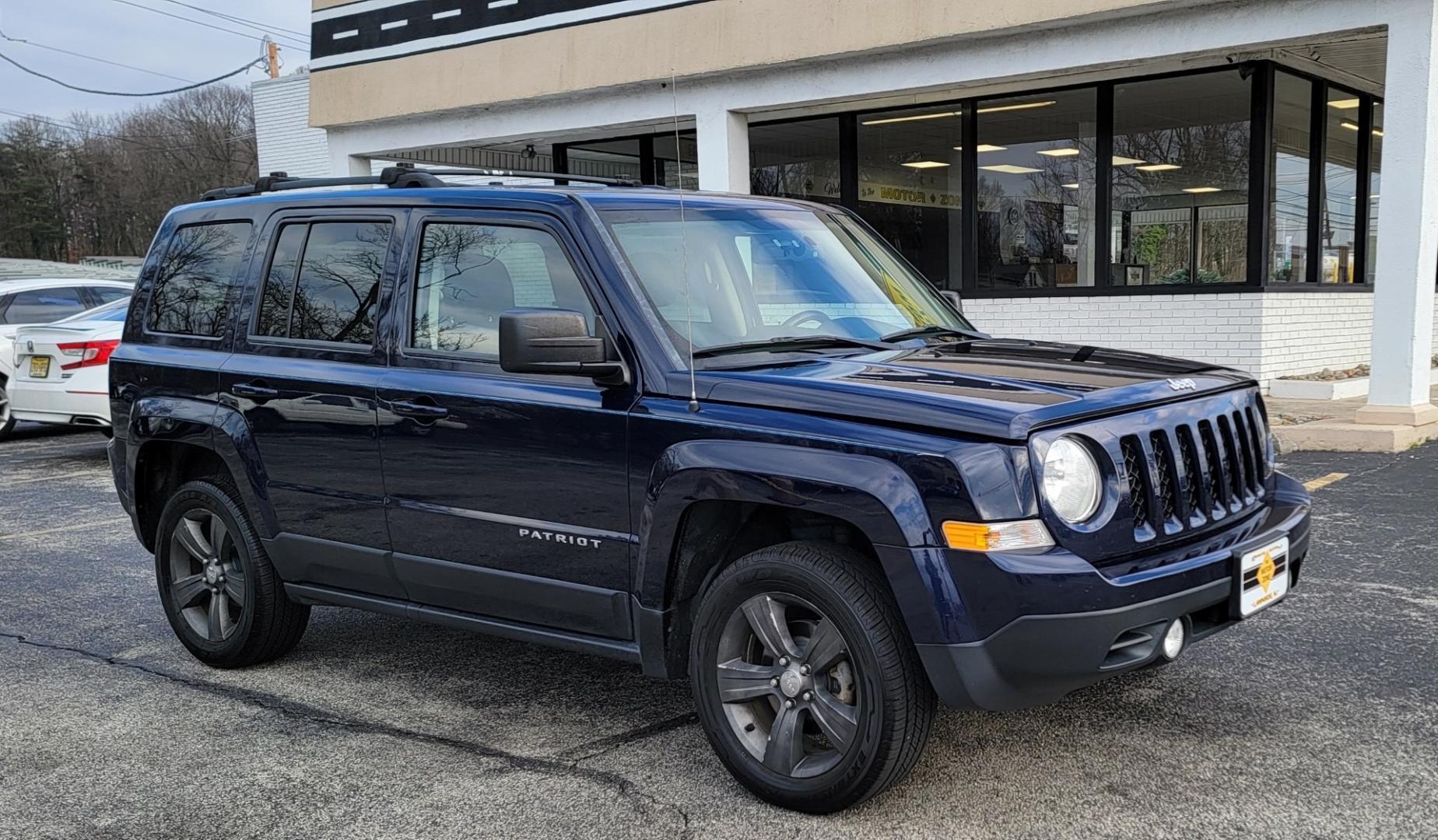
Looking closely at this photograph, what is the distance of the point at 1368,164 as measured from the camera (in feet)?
50.4

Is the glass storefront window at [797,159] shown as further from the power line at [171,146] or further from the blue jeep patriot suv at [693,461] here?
the power line at [171,146]

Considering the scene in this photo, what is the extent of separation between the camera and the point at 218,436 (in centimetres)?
505

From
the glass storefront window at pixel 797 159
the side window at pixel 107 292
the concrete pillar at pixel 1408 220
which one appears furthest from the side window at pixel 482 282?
the glass storefront window at pixel 797 159

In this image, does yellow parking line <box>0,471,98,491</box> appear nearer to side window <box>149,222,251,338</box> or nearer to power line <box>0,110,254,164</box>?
side window <box>149,222,251,338</box>

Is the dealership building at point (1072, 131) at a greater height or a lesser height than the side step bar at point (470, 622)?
greater

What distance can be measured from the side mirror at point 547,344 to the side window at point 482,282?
303 mm

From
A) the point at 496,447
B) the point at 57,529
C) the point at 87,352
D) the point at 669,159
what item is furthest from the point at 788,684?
the point at 669,159

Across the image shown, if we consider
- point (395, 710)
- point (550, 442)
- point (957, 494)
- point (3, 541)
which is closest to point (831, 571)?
point (957, 494)

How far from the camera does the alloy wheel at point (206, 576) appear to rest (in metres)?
5.21

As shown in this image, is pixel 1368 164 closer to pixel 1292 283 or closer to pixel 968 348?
pixel 1292 283

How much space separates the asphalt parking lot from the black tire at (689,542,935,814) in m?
0.14

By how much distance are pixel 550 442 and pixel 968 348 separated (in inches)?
58.6

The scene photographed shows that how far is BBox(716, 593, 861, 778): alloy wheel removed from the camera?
139 inches

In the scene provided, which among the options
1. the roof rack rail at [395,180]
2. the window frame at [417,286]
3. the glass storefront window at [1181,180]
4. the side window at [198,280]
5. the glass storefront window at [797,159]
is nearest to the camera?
the window frame at [417,286]
